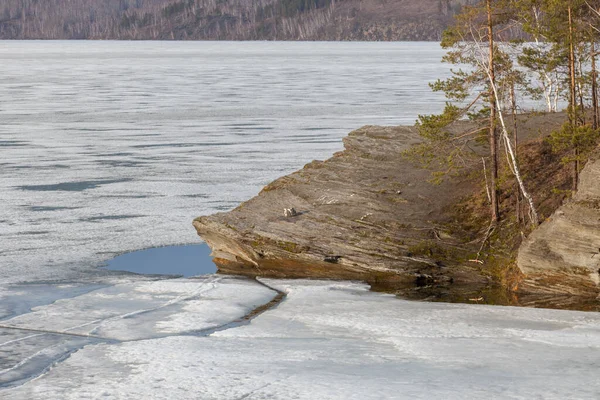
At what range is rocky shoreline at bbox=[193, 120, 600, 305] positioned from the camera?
1906 cm

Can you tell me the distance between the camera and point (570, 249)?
1847cm

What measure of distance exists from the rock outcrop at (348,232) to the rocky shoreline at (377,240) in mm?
22

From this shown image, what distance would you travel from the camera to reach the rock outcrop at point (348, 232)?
20344mm

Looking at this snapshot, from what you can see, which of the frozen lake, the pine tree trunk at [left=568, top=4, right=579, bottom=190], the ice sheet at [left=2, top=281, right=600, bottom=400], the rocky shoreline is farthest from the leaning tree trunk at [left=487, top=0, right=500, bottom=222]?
the ice sheet at [left=2, top=281, right=600, bottom=400]

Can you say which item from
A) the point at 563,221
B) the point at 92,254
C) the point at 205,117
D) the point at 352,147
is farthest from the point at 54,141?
the point at 563,221

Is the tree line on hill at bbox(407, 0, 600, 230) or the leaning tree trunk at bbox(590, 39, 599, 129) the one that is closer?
the tree line on hill at bbox(407, 0, 600, 230)

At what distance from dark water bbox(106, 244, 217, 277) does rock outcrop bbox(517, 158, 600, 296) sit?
705 centimetres

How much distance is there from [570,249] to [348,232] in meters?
4.93

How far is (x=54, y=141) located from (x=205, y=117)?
13.0 meters

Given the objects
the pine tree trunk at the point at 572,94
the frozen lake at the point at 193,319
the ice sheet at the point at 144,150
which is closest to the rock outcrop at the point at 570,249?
the frozen lake at the point at 193,319

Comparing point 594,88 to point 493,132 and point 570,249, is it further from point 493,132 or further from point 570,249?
point 570,249

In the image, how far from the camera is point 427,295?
18.9 meters

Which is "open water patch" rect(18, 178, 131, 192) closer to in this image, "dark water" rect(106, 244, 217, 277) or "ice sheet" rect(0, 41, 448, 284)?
"ice sheet" rect(0, 41, 448, 284)

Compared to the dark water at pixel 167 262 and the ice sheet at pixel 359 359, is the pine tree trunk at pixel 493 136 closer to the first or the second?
the ice sheet at pixel 359 359
